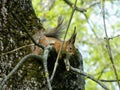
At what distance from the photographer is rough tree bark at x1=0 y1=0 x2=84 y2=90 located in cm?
217

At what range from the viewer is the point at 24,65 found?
7.36ft

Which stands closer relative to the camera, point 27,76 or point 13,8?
point 27,76

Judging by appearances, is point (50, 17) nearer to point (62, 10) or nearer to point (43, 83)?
point (62, 10)

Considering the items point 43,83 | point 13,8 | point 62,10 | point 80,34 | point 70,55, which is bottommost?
point 80,34

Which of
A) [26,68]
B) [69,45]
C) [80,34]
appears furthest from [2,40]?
[80,34]

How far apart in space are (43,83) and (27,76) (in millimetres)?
103

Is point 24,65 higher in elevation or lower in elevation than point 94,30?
higher

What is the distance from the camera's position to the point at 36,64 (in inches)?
88.0

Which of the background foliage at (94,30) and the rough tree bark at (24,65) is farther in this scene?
the background foliage at (94,30)

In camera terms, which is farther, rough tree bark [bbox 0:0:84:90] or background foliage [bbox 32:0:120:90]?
background foliage [bbox 32:0:120:90]

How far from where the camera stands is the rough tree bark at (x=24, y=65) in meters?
2.17

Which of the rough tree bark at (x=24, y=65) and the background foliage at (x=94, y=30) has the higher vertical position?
the rough tree bark at (x=24, y=65)

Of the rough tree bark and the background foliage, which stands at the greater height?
the rough tree bark

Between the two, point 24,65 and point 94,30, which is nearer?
point 24,65
